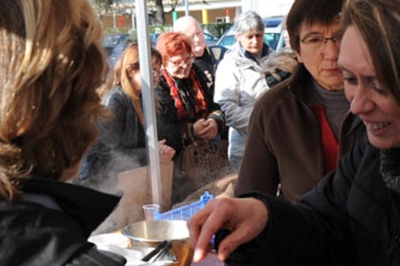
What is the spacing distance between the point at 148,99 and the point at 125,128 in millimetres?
185

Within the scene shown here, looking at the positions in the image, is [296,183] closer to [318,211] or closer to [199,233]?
[318,211]

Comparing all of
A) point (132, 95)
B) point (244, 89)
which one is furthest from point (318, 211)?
point (244, 89)

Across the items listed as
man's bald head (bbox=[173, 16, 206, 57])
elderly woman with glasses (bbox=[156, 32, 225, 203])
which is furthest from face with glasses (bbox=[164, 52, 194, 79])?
man's bald head (bbox=[173, 16, 206, 57])

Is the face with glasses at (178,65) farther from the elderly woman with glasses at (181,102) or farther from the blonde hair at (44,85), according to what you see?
the blonde hair at (44,85)

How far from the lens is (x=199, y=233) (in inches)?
40.8

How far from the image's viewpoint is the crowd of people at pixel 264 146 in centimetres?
78

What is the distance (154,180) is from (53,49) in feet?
7.04

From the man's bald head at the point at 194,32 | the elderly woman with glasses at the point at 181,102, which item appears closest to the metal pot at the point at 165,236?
the elderly woman with glasses at the point at 181,102

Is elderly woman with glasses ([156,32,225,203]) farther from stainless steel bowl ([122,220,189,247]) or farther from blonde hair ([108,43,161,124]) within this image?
stainless steel bowl ([122,220,189,247])

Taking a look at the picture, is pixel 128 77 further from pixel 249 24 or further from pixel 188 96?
pixel 249 24

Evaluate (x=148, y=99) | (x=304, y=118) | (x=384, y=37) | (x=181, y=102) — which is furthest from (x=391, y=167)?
(x=181, y=102)

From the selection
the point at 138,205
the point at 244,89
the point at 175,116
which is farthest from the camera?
the point at 244,89

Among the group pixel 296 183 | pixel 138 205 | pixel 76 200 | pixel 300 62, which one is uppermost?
pixel 300 62

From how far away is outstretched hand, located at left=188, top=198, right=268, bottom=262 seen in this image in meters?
1.02
